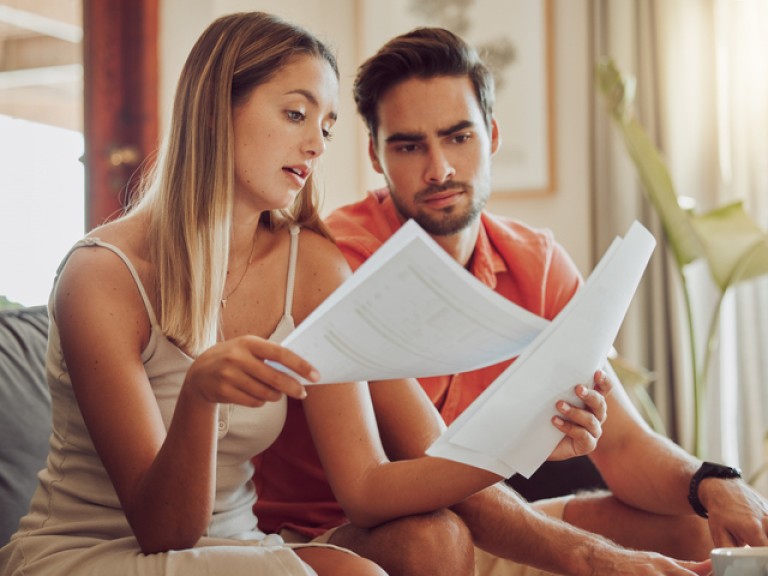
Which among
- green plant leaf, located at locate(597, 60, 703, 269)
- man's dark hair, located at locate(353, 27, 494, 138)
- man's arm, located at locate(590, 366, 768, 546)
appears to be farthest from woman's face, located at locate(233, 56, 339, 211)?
green plant leaf, located at locate(597, 60, 703, 269)

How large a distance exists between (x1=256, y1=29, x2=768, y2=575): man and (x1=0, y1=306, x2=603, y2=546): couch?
381 millimetres

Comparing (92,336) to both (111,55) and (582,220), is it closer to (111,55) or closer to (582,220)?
(111,55)

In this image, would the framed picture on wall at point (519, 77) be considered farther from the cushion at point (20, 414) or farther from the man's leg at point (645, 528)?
the cushion at point (20, 414)

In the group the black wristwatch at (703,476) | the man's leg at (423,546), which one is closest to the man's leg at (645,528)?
the black wristwatch at (703,476)

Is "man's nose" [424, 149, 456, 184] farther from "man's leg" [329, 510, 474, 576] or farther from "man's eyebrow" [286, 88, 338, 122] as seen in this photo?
"man's leg" [329, 510, 474, 576]

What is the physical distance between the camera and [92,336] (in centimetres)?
118

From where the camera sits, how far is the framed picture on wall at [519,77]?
12.2 ft

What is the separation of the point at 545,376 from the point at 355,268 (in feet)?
2.50

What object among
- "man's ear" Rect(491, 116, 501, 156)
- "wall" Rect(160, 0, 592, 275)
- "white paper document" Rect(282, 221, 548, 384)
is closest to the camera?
"white paper document" Rect(282, 221, 548, 384)

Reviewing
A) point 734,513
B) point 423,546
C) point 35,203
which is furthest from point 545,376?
point 35,203

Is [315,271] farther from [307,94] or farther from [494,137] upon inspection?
[494,137]

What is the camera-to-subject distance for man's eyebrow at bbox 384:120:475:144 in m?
1.91

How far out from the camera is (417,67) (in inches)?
76.6

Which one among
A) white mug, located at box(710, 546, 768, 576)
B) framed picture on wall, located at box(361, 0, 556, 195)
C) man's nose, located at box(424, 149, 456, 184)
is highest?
framed picture on wall, located at box(361, 0, 556, 195)
